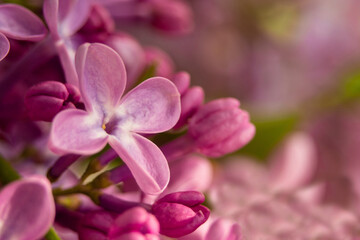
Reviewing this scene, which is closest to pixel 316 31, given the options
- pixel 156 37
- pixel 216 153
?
pixel 156 37

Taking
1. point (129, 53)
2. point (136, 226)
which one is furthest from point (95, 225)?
point (129, 53)

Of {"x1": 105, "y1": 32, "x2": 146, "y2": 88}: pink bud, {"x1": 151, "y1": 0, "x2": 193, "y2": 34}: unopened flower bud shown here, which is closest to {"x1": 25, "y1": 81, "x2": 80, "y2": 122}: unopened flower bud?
{"x1": 105, "y1": 32, "x2": 146, "y2": 88}: pink bud

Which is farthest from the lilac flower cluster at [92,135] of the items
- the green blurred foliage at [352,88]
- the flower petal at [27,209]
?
the green blurred foliage at [352,88]

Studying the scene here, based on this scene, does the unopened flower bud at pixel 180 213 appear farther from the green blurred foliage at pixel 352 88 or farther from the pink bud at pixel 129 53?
the green blurred foliage at pixel 352 88

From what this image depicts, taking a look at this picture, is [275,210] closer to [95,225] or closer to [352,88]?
[95,225]

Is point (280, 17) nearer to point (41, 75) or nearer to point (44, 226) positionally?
point (41, 75)

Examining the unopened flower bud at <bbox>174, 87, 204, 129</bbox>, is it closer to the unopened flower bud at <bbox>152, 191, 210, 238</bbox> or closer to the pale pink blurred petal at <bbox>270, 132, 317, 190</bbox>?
the unopened flower bud at <bbox>152, 191, 210, 238</bbox>

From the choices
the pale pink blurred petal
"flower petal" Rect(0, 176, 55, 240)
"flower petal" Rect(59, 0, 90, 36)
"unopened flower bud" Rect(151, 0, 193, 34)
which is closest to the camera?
"flower petal" Rect(0, 176, 55, 240)
